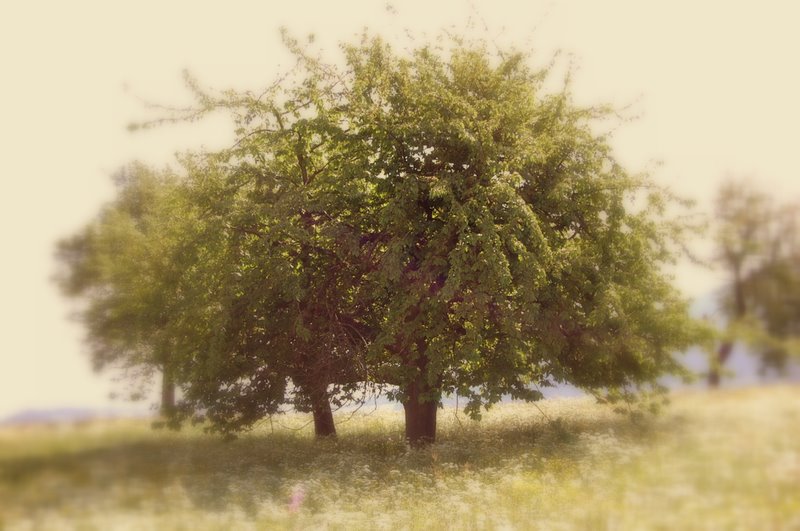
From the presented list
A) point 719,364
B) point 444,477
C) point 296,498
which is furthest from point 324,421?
point 719,364

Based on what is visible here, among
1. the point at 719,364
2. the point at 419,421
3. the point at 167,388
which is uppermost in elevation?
the point at 167,388

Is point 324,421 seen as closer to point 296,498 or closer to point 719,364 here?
point 296,498

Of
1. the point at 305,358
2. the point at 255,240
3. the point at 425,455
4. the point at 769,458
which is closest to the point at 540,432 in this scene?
the point at 425,455

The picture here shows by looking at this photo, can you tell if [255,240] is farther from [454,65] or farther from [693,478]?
[693,478]

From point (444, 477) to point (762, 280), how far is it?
24.9 ft

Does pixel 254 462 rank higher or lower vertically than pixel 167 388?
lower

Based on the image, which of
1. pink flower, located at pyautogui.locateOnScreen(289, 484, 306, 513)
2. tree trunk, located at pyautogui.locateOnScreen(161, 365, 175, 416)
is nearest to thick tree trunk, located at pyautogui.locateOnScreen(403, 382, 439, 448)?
pink flower, located at pyautogui.locateOnScreen(289, 484, 306, 513)

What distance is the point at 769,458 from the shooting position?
754 cm

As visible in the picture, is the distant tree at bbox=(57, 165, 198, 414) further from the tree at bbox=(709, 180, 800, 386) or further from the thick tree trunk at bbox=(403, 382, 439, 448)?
the tree at bbox=(709, 180, 800, 386)

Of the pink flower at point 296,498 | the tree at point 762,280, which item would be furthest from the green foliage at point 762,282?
the pink flower at point 296,498

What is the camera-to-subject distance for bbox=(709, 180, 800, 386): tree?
19.0 ft

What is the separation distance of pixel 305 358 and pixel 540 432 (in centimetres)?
706

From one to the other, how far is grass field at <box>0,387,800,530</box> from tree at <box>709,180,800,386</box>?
1.03m

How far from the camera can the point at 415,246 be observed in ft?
47.4
